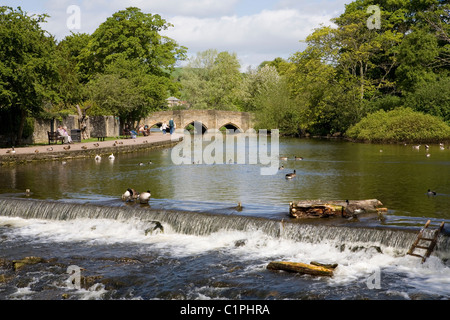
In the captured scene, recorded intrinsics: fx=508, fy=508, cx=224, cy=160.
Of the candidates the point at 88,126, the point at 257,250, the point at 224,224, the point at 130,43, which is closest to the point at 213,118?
the point at 130,43

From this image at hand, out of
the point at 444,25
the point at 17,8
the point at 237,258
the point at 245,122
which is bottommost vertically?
the point at 237,258

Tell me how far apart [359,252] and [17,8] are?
92.2 feet

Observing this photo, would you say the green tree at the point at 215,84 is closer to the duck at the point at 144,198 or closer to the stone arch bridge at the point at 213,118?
the stone arch bridge at the point at 213,118

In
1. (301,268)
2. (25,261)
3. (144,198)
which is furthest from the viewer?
(144,198)

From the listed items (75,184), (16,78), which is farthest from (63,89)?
(75,184)

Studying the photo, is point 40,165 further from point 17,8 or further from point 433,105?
point 433,105

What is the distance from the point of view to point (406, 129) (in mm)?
47625

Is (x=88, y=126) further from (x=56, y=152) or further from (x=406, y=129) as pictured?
(x=406, y=129)

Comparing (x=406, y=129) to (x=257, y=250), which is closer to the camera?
(x=257, y=250)

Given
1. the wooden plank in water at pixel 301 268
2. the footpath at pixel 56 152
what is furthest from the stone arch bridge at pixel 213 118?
the wooden plank in water at pixel 301 268

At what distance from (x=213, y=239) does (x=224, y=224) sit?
56 cm

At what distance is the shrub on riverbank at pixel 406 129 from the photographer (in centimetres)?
4656

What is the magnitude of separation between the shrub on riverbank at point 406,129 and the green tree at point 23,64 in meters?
30.5

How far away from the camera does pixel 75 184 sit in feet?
71.3
